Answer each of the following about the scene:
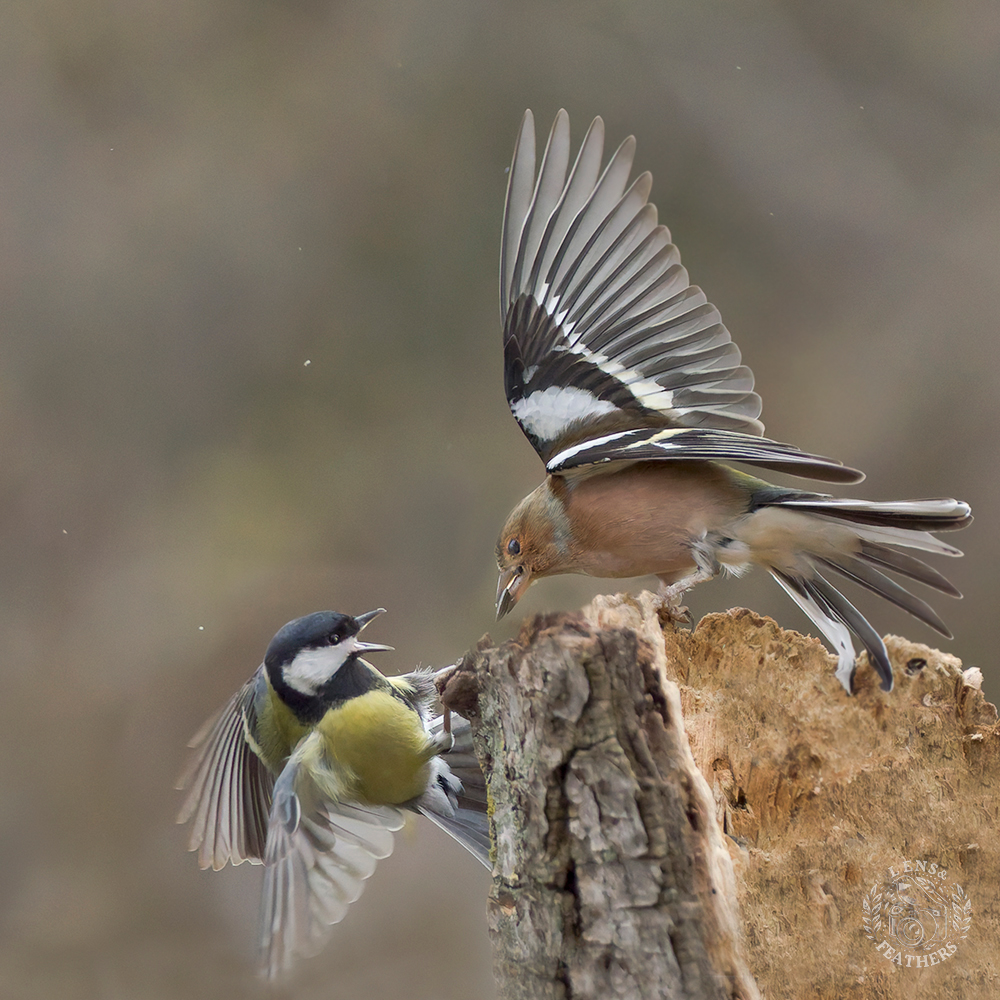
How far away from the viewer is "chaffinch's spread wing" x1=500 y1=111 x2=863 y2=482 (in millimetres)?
1813

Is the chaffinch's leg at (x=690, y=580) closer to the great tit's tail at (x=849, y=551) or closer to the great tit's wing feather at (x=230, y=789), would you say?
the great tit's tail at (x=849, y=551)

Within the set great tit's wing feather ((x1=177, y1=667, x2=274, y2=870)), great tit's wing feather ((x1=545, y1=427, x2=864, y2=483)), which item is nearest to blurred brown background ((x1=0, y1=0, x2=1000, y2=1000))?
great tit's wing feather ((x1=177, y1=667, x2=274, y2=870))

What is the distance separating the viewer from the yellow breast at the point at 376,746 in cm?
179

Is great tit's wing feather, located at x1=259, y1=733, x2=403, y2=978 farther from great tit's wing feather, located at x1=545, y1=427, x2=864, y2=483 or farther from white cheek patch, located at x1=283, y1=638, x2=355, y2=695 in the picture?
great tit's wing feather, located at x1=545, y1=427, x2=864, y2=483

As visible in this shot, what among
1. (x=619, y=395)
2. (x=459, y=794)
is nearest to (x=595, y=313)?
(x=619, y=395)

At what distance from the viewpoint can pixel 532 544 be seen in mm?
1821

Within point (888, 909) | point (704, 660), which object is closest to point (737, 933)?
point (888, 909)

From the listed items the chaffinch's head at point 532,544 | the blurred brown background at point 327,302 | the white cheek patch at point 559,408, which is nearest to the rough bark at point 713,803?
the chaffinch's head at point 532,544

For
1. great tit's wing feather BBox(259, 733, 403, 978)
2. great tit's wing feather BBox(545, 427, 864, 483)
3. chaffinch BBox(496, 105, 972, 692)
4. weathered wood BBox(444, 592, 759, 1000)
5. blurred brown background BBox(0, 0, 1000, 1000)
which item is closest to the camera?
weathered wood BBox(444, 592, 759, 1000)

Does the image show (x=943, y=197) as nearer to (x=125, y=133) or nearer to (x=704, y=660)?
(x=704, y=660)
